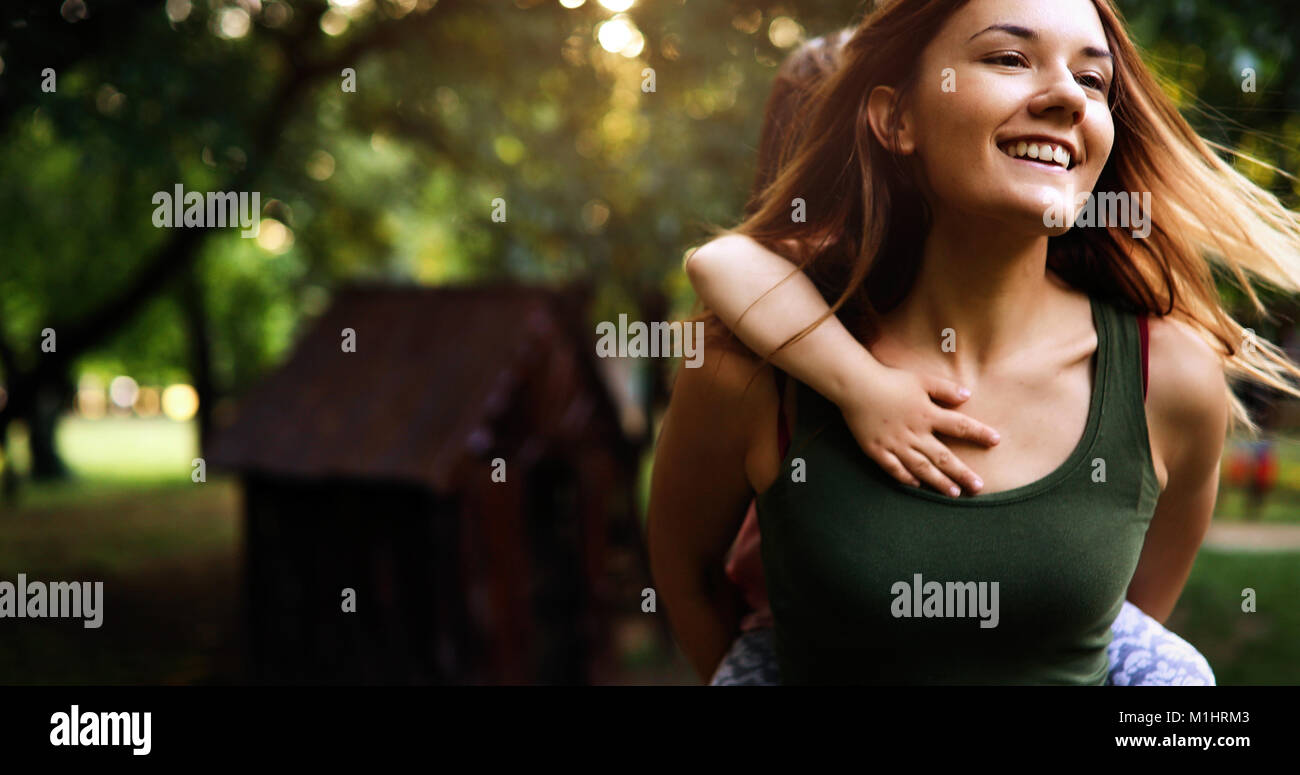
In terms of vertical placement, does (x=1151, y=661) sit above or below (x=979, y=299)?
below

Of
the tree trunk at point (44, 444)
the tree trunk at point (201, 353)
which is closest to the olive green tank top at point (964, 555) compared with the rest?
the tree trunk at point (201, 353)

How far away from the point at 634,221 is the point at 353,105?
4.54 metres

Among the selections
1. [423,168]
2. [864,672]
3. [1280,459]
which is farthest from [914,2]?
[1280,459]

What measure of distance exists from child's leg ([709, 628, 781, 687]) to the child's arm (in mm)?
566

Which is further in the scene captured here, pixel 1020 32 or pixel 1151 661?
pixel 1151 661

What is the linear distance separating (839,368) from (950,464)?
0.24 m

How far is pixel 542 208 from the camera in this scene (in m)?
9.02

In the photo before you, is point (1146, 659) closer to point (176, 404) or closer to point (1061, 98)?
point (1061, 98)

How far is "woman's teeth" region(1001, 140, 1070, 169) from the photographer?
1.62m

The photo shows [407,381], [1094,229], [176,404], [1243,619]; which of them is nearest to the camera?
[1094,229]

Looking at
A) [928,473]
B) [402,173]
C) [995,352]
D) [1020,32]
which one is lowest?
[928,473]

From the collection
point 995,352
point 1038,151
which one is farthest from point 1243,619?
point 1038,151

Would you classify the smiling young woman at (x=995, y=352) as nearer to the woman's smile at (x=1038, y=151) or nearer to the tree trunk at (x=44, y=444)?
the woman's smile at (x=1038, y=151)

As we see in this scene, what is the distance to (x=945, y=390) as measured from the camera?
1709 millimetres
